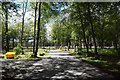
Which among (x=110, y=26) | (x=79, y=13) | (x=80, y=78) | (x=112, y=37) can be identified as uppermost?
(x=79, y=13)

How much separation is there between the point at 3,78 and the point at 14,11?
426 centimetres

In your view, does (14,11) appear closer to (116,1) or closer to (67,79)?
(67,79)

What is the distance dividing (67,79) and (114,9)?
27.8 ft

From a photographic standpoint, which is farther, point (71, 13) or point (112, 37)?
point (112, 37)

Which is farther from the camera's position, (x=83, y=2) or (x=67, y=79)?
(x=83, y=2)

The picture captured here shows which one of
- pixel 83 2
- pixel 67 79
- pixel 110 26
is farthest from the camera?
pixel 110 26

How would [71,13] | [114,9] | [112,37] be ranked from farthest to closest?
[112,37]
[71,13]
[114,9]

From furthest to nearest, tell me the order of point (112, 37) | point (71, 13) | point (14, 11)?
point (112, 37)
point (71, 13)
point (14, 11)

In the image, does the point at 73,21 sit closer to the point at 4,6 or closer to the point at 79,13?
the point at 79,13

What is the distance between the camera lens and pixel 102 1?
1166 centimetres

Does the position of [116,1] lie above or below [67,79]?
above

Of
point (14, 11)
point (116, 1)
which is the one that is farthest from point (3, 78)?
point (116, 1)

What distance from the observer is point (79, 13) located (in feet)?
58.9

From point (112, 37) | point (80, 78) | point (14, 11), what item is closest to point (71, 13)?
point (112, 37)
